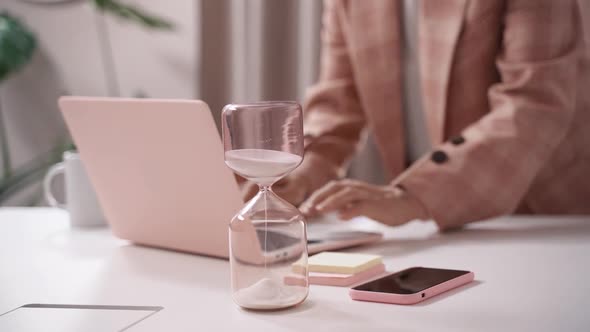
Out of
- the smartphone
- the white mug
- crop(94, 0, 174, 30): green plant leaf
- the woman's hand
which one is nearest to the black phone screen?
the smartphone

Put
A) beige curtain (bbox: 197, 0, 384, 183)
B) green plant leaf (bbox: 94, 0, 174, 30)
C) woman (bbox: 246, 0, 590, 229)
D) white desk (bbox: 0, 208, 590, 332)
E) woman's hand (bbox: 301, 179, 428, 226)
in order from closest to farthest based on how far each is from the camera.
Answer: white desk (bbox: 0, 208, 590, 332) < woman's hand (bbox: 301, 179, 428, 226) < woman (bbox: 246, 0, 590, 229) < beige curtain (bbox: 197, 0, 384, 183) < green plant leaf (bbox: 94, 0, 174, 30)

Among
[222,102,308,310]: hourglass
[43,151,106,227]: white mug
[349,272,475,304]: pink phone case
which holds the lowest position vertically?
[43,151,106,227]: white mug

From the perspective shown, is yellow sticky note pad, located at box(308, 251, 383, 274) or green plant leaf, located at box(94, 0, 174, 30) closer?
yellow sticky note pad, located at box(308, 251, 383, 274)

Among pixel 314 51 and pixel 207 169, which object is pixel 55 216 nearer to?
pixel 207 169

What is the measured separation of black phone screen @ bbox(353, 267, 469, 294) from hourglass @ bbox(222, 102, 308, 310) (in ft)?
0.26

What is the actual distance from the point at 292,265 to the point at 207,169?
8.2 inches

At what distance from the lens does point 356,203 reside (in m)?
1.20

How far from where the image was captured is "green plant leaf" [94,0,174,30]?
8.60 feet

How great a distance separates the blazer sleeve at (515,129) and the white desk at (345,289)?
6 centimetres

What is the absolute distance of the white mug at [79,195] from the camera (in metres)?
1.27

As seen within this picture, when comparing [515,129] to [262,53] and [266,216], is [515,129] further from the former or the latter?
[262,53]

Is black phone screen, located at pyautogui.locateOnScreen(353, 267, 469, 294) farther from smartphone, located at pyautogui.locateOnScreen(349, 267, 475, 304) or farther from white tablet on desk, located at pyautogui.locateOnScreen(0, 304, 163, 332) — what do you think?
white tablet on desk, located at pyautogui.locateOnScreen(0, 304, 163, 332)

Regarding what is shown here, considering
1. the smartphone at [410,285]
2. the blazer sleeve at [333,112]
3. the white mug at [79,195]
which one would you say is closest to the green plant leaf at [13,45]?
the blazer sleeve at [333,112]

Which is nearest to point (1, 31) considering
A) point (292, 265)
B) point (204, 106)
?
point (204, 106)
